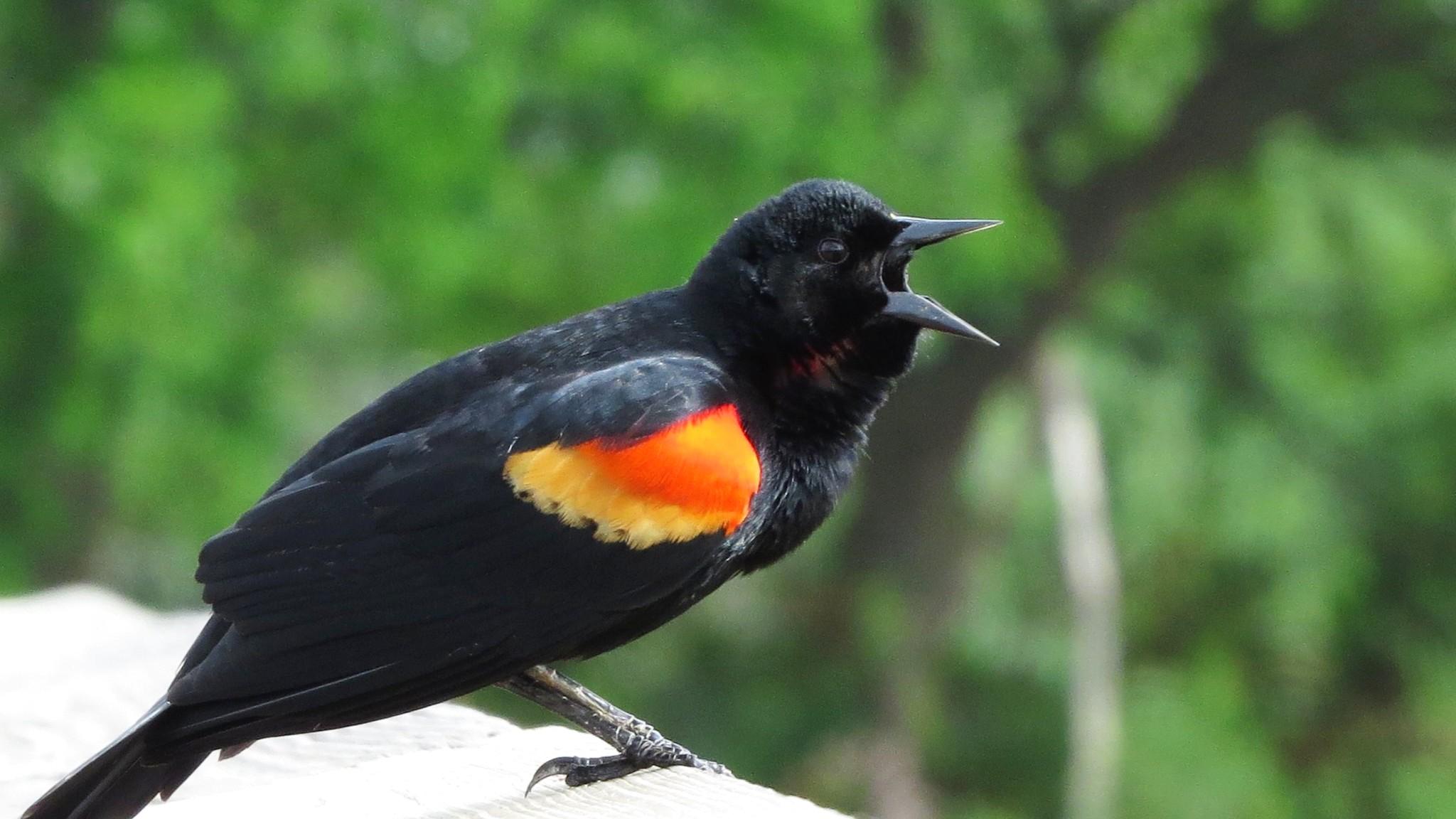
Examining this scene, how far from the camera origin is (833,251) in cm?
265

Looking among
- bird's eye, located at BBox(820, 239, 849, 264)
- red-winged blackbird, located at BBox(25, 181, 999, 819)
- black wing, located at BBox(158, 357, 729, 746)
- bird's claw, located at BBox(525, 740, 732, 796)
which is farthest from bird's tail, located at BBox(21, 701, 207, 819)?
bird's eye, located at BBox(820, 239, 849, 264)

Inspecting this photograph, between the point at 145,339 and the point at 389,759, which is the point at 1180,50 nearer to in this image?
the point at 145,339

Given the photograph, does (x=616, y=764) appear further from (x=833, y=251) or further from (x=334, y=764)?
(x=833, y=251)

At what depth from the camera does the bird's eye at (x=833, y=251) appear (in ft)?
8.71

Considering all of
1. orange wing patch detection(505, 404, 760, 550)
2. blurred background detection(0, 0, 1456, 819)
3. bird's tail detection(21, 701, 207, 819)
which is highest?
blurred background detection(0, 0, 1456, 819)

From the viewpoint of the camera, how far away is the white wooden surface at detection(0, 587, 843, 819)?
7.77 ft

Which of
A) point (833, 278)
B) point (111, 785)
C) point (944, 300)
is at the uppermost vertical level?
point (944, 300)

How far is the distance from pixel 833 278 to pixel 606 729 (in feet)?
2.69

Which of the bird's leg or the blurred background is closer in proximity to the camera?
the bird's leg

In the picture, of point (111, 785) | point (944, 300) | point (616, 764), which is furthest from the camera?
point (944, 300)

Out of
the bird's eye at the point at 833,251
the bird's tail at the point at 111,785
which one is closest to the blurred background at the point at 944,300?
the bird's eye at the point at 833,251

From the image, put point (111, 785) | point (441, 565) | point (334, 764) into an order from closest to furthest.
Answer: point (111, 785)
point (441, 565)
point (334, 764)

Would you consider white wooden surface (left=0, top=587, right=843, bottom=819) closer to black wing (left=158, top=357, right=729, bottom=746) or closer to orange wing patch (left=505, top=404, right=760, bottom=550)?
black wing (left=158, top=357, right=729, bottom=746)

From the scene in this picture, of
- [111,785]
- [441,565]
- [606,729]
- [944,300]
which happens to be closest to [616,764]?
[606,729]
